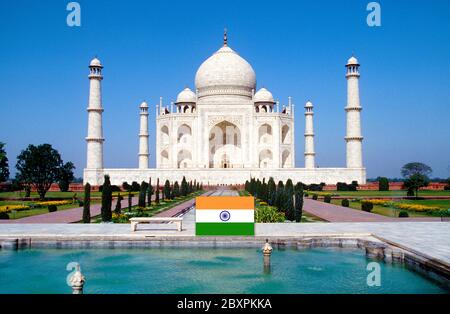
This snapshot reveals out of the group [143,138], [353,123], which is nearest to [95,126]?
[143,138]

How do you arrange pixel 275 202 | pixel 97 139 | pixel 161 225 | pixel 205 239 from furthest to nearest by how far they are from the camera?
pixel 97 139
pixel 275 202
pixel 161 225
pixel 205 239

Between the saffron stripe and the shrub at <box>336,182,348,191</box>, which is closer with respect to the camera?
the saffron stripe

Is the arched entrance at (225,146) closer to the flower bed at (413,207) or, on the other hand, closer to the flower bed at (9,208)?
the flower bed at (413,207)

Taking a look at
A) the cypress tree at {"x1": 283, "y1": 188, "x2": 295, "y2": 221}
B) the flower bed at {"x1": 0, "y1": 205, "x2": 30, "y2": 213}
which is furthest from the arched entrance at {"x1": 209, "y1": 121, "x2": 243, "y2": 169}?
the cypress tree at {"x1": 283, "y1": 188, "x2": 295, "y2": 221}

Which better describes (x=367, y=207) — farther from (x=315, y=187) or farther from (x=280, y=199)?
(x=315, y=187)

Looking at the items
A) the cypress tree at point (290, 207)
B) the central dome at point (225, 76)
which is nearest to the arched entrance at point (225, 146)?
the central dome at point (225, 76)

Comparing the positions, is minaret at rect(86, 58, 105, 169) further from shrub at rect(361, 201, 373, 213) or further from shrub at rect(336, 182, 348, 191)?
shrub at rect(361, 201, 373, 213)
